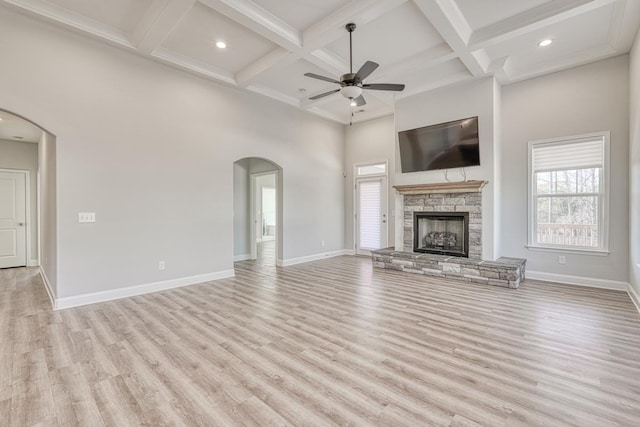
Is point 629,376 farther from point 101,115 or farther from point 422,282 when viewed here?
point 101,115

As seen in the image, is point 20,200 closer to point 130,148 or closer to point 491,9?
point 130,148

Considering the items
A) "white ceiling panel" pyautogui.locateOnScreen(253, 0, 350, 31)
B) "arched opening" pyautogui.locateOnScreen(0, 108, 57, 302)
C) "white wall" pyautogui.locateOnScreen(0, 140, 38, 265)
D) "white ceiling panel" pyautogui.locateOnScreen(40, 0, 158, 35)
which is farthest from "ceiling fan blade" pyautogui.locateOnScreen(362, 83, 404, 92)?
"white wall" pyautogui.locateOnScreen(0, 140, 38, 265)

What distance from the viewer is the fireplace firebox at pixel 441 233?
551 centimetres

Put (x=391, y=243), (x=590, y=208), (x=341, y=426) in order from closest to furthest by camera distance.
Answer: (x=341, y=426) → (x=590, y=208) → (x=391, y=243)

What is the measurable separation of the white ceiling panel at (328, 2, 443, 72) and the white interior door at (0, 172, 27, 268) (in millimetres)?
7770

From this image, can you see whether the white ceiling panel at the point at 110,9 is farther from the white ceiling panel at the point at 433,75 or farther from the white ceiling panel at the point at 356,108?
the white ceiling panel at the point at 433,75

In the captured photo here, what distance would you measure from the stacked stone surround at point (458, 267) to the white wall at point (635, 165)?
1.30 meters

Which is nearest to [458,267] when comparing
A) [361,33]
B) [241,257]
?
[361,33]

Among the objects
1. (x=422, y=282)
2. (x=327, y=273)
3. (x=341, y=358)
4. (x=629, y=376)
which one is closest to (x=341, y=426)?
(x=341, y=358)

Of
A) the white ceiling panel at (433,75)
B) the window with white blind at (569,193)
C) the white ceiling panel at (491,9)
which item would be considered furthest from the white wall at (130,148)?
the window with white blind at (569,193)

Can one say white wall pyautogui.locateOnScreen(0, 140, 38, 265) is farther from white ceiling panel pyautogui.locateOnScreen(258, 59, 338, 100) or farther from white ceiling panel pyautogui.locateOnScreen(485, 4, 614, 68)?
white ceiling panel pyautogui.locateOnScreen(485, 4, 614, 68)

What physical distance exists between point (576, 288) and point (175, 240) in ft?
21.1

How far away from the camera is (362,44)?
4.30 metres

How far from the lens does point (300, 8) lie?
354 cm
